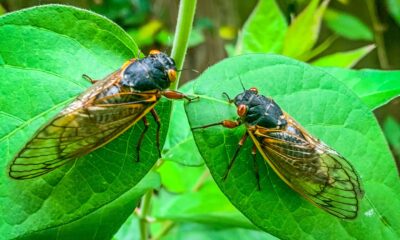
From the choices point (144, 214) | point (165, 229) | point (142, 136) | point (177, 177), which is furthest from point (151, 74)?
point (177, 177)

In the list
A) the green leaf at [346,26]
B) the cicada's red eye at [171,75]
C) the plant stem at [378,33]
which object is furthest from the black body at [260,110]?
the plant stem at [378,33]

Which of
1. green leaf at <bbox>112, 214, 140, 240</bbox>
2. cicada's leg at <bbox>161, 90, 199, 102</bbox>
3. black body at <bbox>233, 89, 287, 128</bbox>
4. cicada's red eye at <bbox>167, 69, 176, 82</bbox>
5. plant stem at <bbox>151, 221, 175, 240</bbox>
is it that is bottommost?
plant stem at <bbox>151, 221, 175, 240</bbox>

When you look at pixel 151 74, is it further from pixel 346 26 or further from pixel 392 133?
pixel 392 133

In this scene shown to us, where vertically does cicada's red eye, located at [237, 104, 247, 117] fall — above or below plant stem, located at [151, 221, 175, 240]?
above

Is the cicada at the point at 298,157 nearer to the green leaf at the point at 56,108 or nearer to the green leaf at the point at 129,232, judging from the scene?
the green leaf at the point at 56,108

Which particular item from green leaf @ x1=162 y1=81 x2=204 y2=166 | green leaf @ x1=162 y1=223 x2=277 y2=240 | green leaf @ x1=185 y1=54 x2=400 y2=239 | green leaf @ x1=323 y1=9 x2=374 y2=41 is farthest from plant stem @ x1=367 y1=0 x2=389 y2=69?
green leaf @ x1=185 y1=54 x2=400 y2=239

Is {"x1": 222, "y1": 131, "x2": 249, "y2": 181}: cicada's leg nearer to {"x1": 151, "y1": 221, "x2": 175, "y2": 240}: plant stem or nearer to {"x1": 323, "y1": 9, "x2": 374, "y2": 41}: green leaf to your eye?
{"x1": 151, "y1": 221, "x2": 175, "y2": 240}: plant stem
